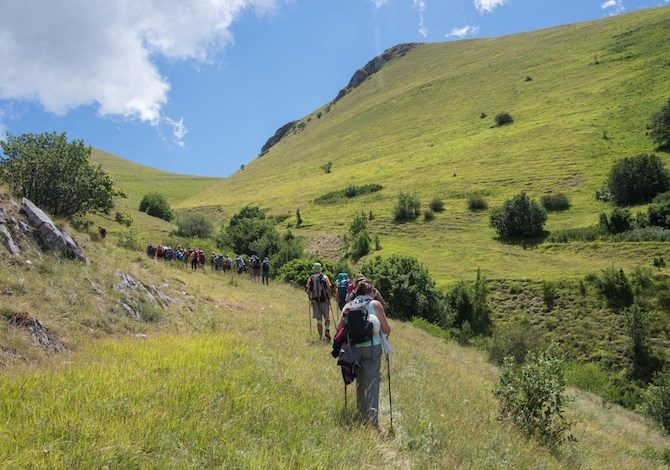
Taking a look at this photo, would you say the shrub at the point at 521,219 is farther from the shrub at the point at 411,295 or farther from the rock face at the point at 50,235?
the rock face at the point at 50,235

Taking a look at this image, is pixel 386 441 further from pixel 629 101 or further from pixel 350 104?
pixel 350 104

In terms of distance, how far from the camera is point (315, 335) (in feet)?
39.3

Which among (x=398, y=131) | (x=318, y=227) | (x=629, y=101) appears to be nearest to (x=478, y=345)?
(x=318, y=227)

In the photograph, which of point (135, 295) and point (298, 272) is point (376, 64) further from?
point (135, 295)

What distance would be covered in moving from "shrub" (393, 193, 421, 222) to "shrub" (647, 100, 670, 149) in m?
28.4

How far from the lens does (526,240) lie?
133ft

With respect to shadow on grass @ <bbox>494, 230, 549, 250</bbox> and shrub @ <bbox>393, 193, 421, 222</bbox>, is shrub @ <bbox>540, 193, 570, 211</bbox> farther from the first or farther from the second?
shrub @ <bbox>393, 193, 421, 222</bbox>

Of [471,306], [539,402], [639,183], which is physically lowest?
[471,306]

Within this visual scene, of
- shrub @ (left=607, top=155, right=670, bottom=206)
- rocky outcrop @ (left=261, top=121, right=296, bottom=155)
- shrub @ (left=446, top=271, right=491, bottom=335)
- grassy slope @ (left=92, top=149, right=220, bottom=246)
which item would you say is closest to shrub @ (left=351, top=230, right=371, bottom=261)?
shrub @ (left=446, top=271, right=491, bottom=335)

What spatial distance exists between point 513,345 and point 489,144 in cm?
5239

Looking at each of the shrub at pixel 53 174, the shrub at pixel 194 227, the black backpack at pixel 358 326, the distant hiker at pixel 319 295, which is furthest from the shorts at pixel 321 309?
the shrub at pixel 194 227

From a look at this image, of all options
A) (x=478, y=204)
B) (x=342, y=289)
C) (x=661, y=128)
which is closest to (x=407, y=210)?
(x=478, y=204)

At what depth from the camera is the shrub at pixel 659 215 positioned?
35031 mm

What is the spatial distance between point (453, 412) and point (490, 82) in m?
104
